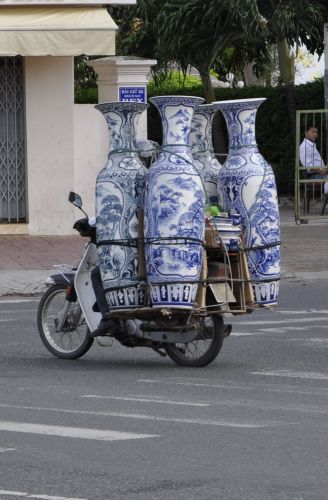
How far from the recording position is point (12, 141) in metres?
22.8

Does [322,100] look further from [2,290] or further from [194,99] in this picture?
[194,99]

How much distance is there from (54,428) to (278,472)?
1.72 m

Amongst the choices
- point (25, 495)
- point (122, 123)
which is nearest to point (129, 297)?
point (122, 123)

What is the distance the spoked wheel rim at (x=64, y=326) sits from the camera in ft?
37.1

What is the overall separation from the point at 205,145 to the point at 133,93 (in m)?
11.2

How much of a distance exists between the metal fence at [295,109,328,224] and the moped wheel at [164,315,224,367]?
12.9 meters

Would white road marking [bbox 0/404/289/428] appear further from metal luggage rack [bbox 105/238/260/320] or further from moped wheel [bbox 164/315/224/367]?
moped wheel [bbox 164/315/224/367]

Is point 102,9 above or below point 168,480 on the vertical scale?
above

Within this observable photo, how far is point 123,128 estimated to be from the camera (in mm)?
10906

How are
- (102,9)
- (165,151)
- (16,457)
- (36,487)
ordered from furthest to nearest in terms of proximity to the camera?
(102,9), (165,151), (16,457), (36,487)

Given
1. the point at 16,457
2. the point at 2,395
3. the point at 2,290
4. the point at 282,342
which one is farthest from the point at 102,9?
the point at 16,457

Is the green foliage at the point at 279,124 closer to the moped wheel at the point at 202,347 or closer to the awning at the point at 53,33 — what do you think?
the awning at the point at 53,33

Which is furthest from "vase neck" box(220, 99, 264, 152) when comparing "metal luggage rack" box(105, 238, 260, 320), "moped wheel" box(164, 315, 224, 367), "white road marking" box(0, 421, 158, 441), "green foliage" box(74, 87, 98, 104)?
"green foliage" box(74, 87, 98, 104)

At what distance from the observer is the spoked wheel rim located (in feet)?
37.1
